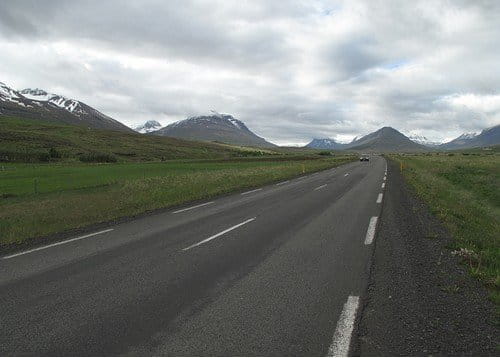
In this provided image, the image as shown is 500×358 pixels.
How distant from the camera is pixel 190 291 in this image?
5973 millimetres

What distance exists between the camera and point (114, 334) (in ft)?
15.1

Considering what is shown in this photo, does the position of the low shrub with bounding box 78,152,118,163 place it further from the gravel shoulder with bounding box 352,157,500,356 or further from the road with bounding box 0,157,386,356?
the gravel shoulder with bounding box 352,157,500,356

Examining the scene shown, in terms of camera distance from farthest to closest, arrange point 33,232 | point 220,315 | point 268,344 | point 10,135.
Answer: point 10,135 < point 33,232 < point 220,315 < point 268,344

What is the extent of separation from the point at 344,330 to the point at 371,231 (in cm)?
610

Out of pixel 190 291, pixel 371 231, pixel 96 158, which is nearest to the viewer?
pixel 190 291

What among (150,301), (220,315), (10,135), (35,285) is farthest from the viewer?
(10,135)

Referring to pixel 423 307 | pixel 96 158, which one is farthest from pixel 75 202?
pixel 96 158

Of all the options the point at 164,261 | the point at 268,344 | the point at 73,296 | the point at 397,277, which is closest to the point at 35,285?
the point at 73,296

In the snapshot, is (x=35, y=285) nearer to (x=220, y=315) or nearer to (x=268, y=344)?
(x=220, y=315)

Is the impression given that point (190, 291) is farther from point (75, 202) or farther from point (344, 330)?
point (75, 202)

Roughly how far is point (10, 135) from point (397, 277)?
321ft

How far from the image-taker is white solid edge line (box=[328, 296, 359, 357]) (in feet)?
13.6

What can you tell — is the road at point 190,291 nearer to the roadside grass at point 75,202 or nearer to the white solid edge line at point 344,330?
the white solid edge line at point 344,330

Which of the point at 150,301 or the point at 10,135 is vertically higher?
the point at 10,135
